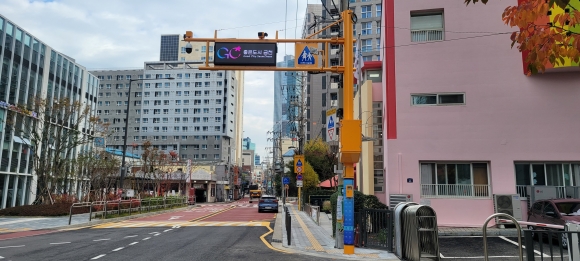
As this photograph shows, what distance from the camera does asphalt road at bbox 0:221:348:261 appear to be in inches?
425

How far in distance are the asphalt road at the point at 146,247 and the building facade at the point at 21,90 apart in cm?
1865

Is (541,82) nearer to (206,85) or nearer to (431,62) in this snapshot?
(431,62)

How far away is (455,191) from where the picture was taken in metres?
18.2

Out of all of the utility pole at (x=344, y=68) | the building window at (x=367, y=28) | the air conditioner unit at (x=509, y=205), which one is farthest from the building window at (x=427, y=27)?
the building window at (x=367, y=28)

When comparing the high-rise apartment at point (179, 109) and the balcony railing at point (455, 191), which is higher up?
the high-rise apartment at point (179, 109)

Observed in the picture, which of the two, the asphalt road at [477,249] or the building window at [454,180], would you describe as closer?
the asphalt road at [477,249]

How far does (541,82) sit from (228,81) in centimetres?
9297

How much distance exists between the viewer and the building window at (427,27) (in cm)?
1933

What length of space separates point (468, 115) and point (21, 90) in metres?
39.7

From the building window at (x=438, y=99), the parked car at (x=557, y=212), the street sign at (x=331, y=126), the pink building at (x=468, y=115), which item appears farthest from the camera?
the building window at (x=438, y=99)

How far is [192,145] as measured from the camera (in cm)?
10712

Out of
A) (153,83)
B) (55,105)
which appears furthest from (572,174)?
(153,83)

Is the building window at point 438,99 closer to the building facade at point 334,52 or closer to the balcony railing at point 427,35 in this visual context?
the balcony railing at point 427,35

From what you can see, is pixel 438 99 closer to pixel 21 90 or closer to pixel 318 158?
pixel 21 90
